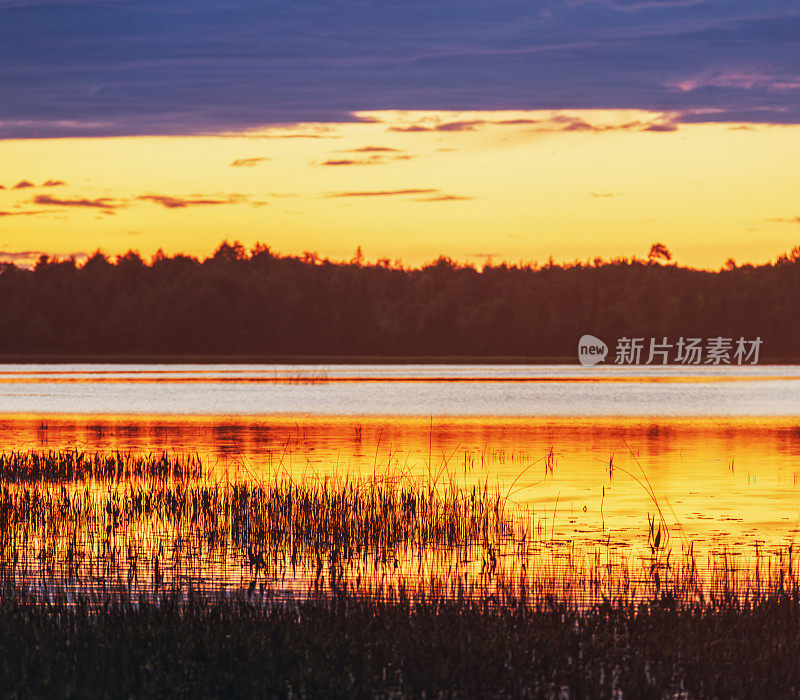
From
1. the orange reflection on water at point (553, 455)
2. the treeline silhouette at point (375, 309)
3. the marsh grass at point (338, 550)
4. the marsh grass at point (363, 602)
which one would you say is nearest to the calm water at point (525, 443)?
the orange reflection on water at point (553, 455)

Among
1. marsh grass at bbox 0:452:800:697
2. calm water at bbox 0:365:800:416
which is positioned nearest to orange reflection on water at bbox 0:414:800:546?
marsh grass at bbox 0:452:800:697

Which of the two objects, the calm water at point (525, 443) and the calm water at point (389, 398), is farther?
the calm water at point (389, 398)

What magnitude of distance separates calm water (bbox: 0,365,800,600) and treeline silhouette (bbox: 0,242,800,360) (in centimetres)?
8753

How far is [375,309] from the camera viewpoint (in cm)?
16662

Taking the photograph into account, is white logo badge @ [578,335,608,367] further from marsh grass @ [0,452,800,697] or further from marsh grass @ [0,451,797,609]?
marsh grass @ [0,452,800,697]

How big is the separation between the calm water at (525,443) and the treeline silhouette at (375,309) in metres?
87.5

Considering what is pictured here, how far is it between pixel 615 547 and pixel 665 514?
12.2 ft

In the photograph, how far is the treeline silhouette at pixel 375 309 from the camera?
528 feet

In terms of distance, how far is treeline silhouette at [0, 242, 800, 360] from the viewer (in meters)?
161

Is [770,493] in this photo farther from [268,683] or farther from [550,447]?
[268,683]

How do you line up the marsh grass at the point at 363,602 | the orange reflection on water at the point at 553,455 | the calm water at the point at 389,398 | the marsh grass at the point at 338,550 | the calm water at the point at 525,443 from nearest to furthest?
the marsh grass at the point at 363,602, the marsh grass at the point at 338,550, the calm water at the point at 525,443, the orange reflection on water at the point at 553,455, the calm water at the point at 389,398

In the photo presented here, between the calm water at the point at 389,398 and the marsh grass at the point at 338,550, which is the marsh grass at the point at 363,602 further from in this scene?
the calm water at the point at 389,398

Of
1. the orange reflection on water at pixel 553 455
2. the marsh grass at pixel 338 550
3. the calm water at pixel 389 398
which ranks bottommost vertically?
the calm water at pixel 389 398

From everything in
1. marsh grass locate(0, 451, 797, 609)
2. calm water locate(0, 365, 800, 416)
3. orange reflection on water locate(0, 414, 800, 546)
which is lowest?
calm water locate(0, 365, 800, 416)
